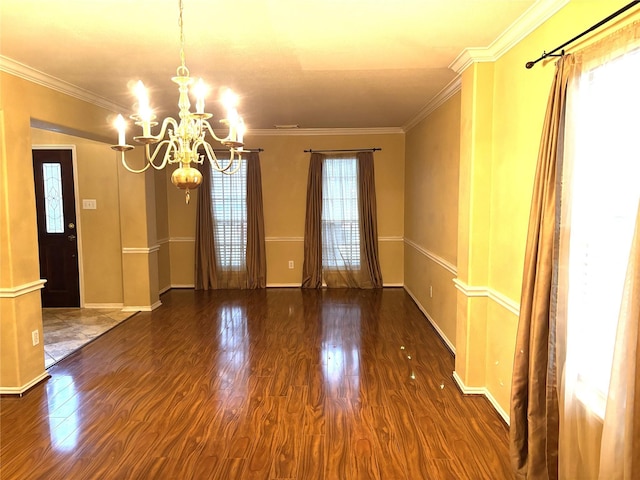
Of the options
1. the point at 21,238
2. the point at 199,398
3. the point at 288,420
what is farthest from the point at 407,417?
the point at 21,238

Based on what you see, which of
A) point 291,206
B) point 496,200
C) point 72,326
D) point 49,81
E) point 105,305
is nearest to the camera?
point 496,200

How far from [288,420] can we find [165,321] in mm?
2798

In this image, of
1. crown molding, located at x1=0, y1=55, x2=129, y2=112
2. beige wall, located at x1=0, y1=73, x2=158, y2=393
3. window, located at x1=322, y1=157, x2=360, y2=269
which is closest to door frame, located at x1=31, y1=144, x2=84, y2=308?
beige wall, located at x1=0, y1=73, x2=158, y2=393

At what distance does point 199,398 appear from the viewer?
123 inches

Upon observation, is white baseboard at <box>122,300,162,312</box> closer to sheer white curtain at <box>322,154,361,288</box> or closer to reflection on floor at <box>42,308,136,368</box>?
reflection on floor at <box>42,308,136,368</box>

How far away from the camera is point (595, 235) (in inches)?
70.8

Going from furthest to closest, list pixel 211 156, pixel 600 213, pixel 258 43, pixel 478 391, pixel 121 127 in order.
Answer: pixel 478 391, pixel 258 43, pixel 211 156, pixel 121 127, pixel 600 213

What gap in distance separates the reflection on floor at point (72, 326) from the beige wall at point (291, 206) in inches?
65.1

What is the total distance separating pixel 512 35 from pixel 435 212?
7.55ft

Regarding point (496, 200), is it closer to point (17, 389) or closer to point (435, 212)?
point (435, 212)

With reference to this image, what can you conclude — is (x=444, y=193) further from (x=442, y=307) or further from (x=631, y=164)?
(x=631, y=164)

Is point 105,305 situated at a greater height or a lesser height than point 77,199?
lesser

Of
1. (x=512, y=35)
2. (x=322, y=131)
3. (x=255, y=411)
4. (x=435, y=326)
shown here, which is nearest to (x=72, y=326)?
(x=255, y=411)

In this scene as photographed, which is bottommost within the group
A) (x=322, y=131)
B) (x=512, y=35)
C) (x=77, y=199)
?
(x=77, y=199)
